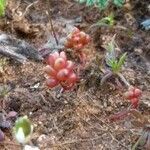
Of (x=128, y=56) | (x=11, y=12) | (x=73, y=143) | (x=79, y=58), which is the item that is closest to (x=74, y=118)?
(x=73, y=143)

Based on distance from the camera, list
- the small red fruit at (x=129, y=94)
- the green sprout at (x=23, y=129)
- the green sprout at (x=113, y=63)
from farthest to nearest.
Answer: the green sprout at (x=113, y=63)
the small red fruit at (x=129, y=94)
the green sprout at (x=23, y=129)

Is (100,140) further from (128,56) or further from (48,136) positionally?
(128,56)

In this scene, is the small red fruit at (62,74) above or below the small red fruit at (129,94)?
above

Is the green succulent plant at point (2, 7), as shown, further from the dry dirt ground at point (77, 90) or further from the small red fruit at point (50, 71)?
the small red fruit at point (50, 71)

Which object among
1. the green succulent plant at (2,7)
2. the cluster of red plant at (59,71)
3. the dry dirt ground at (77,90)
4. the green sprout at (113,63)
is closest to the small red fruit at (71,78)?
the cluster of red plant at (59,71)

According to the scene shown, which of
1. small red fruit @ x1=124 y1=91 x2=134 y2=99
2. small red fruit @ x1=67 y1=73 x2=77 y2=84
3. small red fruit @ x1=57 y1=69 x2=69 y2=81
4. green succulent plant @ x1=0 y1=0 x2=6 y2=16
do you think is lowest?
small red fruit @ x1=124 y1=91 x2=134 y2=99

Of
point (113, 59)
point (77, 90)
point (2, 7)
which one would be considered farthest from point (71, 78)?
point (2, 7)

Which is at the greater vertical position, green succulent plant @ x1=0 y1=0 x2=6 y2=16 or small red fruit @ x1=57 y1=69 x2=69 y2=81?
green succulent plant @ x1=0 y1=0 x2=6 y2=16

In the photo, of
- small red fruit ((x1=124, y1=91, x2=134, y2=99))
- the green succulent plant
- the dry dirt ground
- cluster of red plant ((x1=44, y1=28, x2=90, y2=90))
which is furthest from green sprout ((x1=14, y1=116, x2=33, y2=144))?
the green succulent plant

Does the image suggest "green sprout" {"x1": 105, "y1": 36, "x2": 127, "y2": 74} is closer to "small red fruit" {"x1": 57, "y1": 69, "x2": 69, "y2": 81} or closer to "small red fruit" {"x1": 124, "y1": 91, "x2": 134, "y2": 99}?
"small red fruit" {"x1": 124, "y1": 91, "x2": 134, "y2": 99}

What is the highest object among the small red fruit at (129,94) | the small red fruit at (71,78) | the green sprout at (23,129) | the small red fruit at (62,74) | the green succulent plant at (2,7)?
the green succulent plant at (2,7)
